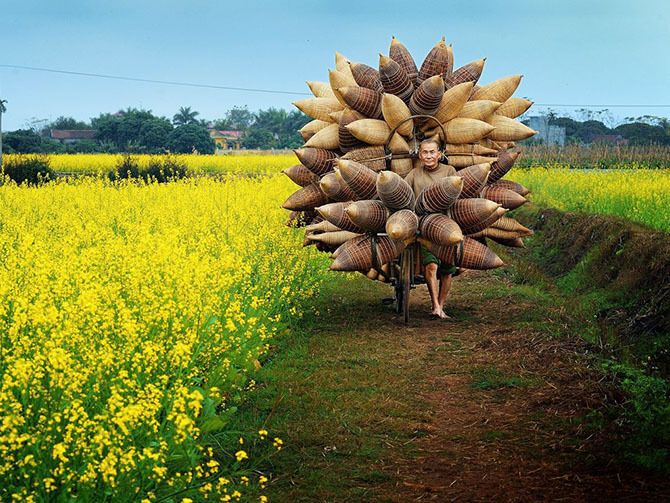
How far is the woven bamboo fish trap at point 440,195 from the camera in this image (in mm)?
9359

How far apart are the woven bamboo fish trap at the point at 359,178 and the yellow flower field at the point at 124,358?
1146 mm

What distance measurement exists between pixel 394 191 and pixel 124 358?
4686mm

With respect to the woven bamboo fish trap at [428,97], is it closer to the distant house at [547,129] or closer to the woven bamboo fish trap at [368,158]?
the woven bamboo fish trap at [368,158]

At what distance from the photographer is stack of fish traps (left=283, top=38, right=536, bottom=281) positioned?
9578 mm

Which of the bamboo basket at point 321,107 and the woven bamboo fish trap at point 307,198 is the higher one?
the bamboo basket at point 321,107

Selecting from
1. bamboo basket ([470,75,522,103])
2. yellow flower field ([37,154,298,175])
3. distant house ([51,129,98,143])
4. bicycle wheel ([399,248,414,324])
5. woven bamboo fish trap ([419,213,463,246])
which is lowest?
distant house ([51,129,98,143])

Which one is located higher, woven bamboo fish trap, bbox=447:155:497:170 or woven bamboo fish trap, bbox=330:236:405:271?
woven bamboo fish trap, bbox=447:155:497:170

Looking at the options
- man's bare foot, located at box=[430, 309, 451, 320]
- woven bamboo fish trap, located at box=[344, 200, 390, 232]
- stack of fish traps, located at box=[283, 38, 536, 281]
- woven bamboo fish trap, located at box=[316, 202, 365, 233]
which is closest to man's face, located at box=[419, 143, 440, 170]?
stack of fish traps, located at box=[283, 38, 536, 281]

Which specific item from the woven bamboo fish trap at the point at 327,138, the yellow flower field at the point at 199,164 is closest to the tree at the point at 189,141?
the yellow flower field at the point at 199,164

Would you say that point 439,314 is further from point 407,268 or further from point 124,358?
point 124,358

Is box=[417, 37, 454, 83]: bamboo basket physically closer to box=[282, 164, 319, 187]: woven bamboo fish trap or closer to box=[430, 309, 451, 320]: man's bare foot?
box=[282, 164, 319, 187]: woven bamboo fish trap

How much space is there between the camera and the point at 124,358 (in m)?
5.17

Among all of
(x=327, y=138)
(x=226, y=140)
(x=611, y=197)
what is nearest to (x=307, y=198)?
(x=327, y=138)

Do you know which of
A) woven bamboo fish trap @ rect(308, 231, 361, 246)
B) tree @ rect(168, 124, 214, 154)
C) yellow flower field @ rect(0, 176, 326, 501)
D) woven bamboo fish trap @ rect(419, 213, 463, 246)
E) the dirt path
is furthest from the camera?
tree @ rect(168, 124, 214, 154)
